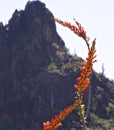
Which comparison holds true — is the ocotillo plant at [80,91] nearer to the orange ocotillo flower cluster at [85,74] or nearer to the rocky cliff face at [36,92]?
the orange ocotillo flower cluster at [85,74]

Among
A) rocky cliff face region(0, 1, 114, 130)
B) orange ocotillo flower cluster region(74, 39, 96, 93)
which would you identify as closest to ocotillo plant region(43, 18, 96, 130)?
orange ocotillo flower cluster region(74, 39, 96, 93)

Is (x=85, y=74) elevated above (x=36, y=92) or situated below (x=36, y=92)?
below

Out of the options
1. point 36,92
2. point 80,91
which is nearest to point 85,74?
point 80,91

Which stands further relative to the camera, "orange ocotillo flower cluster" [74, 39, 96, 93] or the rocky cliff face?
the rocky cliff face

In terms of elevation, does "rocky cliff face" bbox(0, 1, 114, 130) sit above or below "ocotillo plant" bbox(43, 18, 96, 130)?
above

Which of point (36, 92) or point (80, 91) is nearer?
point (80, 91)

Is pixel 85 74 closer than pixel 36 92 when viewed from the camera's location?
Yes

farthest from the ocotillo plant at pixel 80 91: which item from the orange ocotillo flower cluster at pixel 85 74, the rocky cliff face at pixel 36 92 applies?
the rocky cliff face at pixel 36 92

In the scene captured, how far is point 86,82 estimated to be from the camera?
12.1 feet

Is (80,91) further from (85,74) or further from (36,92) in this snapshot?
(36,92)

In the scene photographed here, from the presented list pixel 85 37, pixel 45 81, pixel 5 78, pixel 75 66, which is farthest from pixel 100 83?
pixel 85 37

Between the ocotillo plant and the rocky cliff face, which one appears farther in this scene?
the rocky cliff face

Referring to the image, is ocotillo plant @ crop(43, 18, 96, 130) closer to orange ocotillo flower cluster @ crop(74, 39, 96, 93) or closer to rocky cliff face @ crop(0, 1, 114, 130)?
orange ocotillo flower cluster @ crop(74, 39, 96, 93)

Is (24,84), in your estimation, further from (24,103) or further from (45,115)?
(45,115)
